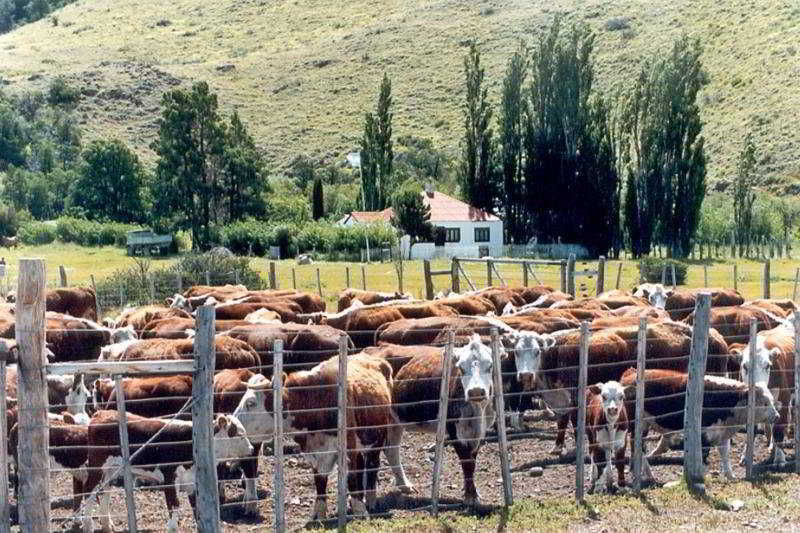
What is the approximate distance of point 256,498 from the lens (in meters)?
12.0

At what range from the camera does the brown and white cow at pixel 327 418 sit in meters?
11.9

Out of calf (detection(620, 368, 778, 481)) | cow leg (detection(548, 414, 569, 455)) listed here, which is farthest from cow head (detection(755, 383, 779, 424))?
cow leg (detection(548, 414, 569, 455))

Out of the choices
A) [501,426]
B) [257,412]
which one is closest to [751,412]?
[501,426]

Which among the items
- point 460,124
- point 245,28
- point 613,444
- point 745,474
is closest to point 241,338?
point 613,444

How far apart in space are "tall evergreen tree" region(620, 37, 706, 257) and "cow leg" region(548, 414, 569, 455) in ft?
166

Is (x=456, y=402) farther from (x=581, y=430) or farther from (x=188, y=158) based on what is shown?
(x=188, y=158)

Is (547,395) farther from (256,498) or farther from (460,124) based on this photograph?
(460,124)

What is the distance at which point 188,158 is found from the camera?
65.0 m

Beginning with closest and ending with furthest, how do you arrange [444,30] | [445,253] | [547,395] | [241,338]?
[547,395], [241,338], [445,253], [444,30]

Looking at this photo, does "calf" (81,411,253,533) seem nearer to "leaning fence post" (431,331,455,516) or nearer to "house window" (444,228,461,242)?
"leaning fence post" (431,331,455,516)

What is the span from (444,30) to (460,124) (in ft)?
77.9

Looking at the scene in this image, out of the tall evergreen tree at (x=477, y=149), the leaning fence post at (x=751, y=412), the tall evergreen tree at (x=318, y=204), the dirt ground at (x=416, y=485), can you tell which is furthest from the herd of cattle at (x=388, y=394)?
the tall evergreen tree at (x=318, y=204)

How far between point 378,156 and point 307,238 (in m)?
12.7

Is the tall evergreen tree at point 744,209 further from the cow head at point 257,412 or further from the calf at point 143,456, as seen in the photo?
the calf at point 143,456
